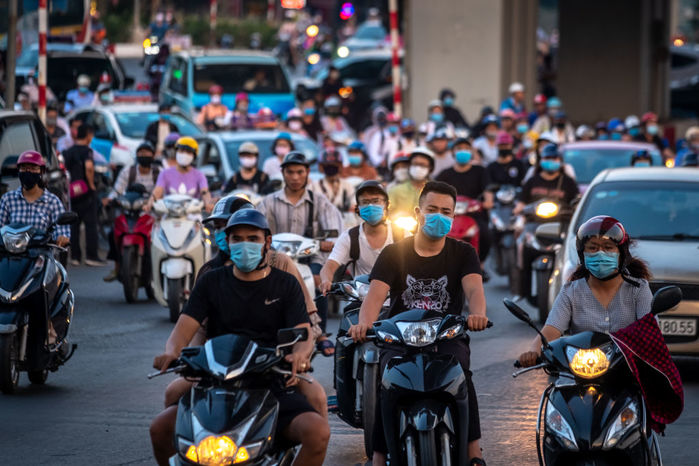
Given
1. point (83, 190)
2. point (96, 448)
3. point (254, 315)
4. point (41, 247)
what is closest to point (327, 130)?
point (83, 190)

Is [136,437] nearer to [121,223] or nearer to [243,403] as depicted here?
[243,403]

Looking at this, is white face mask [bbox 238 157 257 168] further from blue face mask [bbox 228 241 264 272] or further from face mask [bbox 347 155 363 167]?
blue face mask [bbox 228 241 264 272]

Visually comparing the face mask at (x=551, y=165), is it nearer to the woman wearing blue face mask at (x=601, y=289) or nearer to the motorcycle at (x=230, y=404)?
the woman wearing blue face mask at (x=601, y=289)

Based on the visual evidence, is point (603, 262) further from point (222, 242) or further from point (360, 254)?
point (360, 254)

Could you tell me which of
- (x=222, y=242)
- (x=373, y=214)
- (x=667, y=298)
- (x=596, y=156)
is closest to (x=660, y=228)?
(x=373, y=214)

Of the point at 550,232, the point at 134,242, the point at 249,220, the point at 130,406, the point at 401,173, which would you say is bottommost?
the point at 130,406

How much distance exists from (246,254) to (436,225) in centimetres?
109

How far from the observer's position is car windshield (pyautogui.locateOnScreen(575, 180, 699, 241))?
12305 mm

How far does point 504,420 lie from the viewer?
10.0 meters

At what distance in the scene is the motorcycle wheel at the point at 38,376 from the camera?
11352mm

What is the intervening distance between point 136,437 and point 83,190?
10.2m

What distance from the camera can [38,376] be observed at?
1141 centimetres

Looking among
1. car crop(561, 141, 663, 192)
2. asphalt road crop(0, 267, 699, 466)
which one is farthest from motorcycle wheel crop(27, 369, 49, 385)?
car crop(561, 141, 663, 192)

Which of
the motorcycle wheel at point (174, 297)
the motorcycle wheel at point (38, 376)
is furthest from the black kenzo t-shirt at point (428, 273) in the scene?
the motorcycle wheel at point (174, 297)
